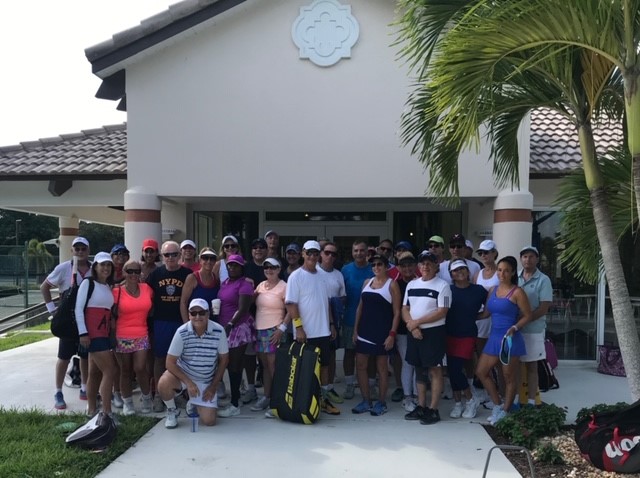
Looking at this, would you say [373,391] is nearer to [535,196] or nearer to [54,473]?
[54,473]

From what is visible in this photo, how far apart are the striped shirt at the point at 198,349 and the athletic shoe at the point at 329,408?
1.31 meters

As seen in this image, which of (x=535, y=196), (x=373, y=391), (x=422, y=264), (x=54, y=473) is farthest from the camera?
(x=535, y=196)

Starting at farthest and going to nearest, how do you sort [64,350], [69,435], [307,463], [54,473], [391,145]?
[391,145] → [64,350] → [69,435] → [307,463] → [54,473]

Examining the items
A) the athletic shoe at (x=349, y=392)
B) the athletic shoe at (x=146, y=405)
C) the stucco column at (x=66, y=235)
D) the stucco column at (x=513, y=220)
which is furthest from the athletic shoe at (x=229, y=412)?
the stucco column at (x=66, y=235)

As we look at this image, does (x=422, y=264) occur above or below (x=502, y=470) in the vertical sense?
above

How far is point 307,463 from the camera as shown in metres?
4.43

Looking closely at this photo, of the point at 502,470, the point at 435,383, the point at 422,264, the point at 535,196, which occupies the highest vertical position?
the point at 535,196

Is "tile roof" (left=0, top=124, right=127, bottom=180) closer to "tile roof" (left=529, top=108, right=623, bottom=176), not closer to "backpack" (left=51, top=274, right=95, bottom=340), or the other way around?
"backpack" (left=51, top=274, right=95, bottom=340)

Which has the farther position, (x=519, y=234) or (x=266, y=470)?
(x=519, y=234)

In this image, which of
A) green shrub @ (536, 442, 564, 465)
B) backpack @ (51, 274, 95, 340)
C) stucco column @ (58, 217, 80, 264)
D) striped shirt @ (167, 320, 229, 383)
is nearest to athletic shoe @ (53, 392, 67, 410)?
backpack @ (51, 274, 95, 340)

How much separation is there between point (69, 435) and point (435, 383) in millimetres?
3625

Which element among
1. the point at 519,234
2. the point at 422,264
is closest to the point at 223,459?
the point at 422,264

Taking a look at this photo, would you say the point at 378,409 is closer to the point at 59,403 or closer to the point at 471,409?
the point at 471,409

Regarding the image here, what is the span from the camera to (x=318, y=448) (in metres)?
4.75
